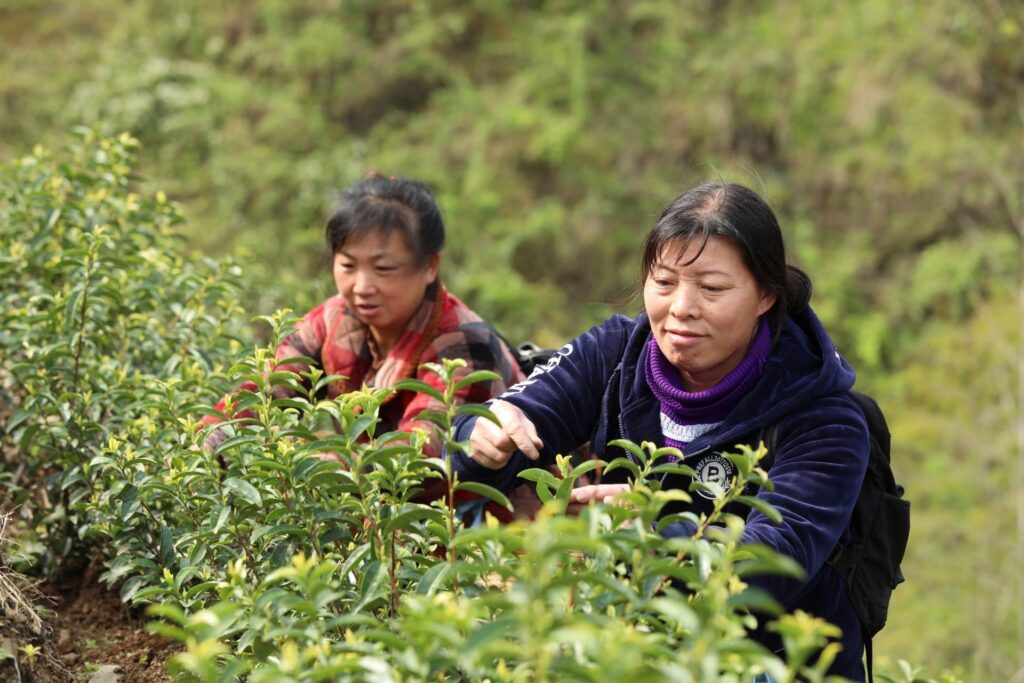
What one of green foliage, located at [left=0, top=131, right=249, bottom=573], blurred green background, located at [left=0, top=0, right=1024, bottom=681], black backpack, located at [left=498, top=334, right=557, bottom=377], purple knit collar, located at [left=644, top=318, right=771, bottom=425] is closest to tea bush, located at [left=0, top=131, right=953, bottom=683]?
green foliage, located at [left=0, top=131, right=249, bottom=573]

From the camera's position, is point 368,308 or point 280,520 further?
point 368,308

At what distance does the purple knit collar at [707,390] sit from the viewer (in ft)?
8.22

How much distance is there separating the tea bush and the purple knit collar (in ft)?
0.47

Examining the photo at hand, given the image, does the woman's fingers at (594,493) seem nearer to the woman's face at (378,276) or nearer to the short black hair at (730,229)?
the short black hair at (730,229)

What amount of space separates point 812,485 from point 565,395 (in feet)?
1.97

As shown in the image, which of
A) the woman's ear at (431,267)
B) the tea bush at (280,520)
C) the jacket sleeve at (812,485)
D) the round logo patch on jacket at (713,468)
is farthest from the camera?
the woman's ear at (431,267)

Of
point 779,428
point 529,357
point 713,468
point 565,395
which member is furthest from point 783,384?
point 529,357

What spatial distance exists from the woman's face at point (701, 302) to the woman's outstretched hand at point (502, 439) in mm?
330

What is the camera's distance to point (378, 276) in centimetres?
350

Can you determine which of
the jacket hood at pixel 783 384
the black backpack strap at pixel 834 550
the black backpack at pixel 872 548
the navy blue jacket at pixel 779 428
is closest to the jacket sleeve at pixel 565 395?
the navy blue jacket at pixel 779 428

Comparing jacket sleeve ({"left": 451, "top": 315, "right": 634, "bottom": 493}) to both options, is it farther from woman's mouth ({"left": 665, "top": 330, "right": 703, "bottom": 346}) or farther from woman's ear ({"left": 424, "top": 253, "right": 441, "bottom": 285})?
woman's ear ({"left": 424, "top": 253, "right": 441, "bottom": 285})

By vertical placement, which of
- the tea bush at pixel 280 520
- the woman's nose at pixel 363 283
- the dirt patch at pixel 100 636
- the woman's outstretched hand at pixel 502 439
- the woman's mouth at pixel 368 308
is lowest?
the dirt patch at pixel 100 636

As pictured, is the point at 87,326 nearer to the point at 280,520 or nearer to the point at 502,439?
the point at 280,520

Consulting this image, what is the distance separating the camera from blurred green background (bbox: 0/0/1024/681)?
940 cm
